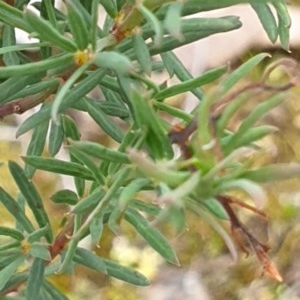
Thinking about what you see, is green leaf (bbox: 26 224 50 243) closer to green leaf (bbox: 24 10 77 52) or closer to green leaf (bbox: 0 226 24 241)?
green leaf (bbox: 0 226 24 241)

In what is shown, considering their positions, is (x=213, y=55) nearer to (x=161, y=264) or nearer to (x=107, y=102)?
(x=161, y=264)

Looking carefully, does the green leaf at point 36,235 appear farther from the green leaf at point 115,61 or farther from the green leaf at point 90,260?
the green leaf at point 115,61

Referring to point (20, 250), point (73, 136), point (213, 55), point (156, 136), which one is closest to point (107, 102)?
point (73, 136)

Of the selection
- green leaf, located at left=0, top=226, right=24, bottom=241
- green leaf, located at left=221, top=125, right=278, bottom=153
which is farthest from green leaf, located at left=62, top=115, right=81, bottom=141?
green leaf, located at left=221, top=125, right=278, bottom=153

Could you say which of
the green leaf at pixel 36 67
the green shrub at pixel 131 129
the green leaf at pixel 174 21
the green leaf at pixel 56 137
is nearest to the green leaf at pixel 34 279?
the green shrub at pixel 131 129

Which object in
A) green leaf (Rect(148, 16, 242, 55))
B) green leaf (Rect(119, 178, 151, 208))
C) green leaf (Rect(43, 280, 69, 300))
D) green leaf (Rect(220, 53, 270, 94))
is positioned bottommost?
green leaf (Rect(43, 280, 69, 300))

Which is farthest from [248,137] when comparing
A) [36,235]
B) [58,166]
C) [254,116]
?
[36,235]

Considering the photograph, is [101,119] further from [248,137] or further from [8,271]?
[248,137]
